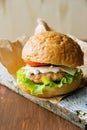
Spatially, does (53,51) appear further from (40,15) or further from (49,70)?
(40,15)

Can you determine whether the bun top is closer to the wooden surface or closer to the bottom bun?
the bottom bun

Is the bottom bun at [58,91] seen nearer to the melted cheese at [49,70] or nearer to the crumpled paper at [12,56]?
the melted cheese at [49,70]

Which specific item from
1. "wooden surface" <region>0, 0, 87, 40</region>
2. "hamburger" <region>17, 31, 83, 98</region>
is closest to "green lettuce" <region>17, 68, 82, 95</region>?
"hamburger" <region>17, 31, 83, 98</region>

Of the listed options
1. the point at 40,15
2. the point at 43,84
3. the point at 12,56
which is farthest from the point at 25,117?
the point at 40,15

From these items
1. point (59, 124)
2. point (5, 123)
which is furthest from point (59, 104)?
point (5, 123)

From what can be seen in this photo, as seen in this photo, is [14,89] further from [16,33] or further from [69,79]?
[16,33]

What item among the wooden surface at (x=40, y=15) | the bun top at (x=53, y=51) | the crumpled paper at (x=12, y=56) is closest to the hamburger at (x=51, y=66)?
the bun top at (x=53, y=51)
